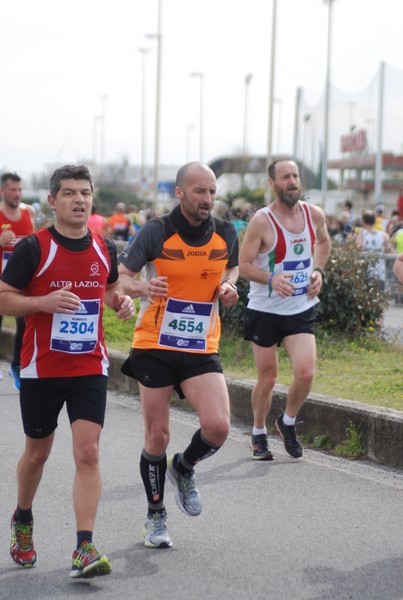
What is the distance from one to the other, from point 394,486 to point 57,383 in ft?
9.10

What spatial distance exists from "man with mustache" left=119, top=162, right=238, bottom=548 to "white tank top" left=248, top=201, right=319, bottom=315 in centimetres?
187

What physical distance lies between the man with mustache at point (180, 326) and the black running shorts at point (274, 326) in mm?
1980

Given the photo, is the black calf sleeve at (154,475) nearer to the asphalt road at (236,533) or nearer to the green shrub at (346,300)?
the asphalt road at (236,533)

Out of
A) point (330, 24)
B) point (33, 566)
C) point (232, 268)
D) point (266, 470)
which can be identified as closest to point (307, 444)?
point (266, 470)

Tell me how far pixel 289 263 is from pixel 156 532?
267 cm

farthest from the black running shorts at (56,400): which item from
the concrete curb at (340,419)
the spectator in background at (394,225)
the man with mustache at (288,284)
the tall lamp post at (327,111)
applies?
the tall lamp post at (327,111)

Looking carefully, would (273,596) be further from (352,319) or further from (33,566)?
(352,319)

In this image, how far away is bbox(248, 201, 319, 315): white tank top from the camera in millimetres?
7902

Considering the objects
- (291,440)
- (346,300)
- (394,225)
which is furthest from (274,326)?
(394,225)

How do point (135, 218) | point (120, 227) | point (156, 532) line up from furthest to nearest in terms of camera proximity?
point (135, 218)
point (120, 227)
point (156, 532)

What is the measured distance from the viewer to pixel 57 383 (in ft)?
17.3

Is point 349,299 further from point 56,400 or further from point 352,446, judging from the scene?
point 56,400

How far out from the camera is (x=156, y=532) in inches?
230

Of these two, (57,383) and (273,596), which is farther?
(57,383)
